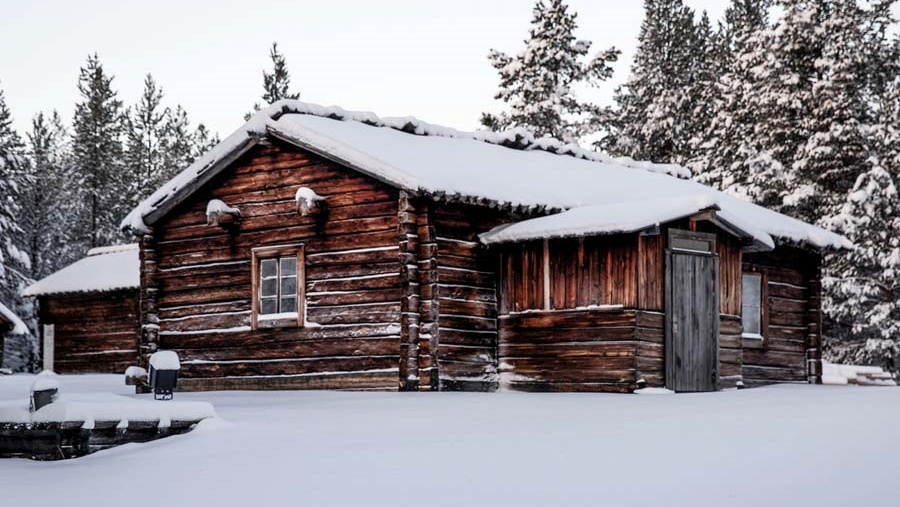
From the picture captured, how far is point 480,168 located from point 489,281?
2.06 meters

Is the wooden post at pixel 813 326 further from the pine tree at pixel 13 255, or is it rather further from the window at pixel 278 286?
the pine tree at pixel 13 255

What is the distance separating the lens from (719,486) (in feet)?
27.4

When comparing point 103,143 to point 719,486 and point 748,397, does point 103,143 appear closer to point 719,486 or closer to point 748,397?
point 748,397

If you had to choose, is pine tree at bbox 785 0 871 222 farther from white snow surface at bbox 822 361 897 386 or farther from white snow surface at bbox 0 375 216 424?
white snow surface at bbox 0 375 216 424

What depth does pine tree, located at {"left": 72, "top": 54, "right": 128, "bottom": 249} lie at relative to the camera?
53.6m

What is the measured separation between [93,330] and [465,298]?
62.4 feet

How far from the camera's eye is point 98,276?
3431 cm

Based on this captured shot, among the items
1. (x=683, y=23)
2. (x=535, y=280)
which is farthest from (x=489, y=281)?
(x=683, y=23)

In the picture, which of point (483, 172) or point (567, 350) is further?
point (483, 172)

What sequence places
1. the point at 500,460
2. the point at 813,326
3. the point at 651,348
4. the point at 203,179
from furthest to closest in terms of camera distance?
the point at 813,326 < the point at 203,179 < the point at 651,348 < the point at 500,460

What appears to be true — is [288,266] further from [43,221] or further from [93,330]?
[43,221]

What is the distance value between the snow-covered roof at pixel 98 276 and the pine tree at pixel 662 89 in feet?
59.2

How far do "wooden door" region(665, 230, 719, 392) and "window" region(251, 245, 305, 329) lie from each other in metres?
6.07

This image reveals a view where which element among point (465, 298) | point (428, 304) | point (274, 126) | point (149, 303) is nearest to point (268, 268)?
point (274, 126)
